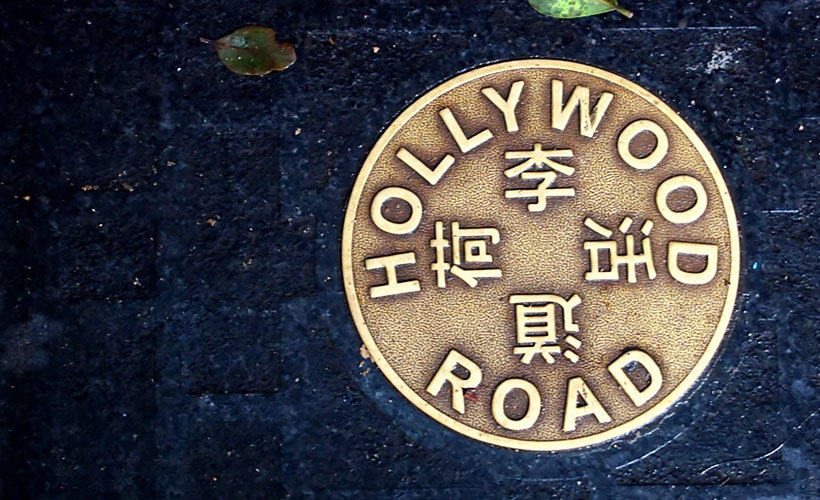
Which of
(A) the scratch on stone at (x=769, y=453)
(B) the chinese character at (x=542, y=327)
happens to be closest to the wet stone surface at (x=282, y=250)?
(A) the scratch on stone at (x=769, y=453)

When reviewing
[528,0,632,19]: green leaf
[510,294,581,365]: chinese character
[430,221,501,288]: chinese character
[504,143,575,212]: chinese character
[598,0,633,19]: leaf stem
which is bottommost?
[510,294,581,365]: chinese character

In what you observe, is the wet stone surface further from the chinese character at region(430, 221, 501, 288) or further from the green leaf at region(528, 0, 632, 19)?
the chinese character at region(430, 221, 501, 288)

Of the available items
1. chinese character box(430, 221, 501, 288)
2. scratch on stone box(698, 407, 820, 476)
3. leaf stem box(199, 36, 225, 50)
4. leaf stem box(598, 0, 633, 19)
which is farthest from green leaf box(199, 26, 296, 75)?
scratch on stone box(698, 407, 820, 476)

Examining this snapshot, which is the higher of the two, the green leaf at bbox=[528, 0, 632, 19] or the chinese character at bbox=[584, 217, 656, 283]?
the green leaf at bbox=[528, 0, 632, 19]

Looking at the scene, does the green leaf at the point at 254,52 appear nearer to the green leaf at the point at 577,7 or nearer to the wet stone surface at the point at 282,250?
the wet stone surface at the point at 282,250

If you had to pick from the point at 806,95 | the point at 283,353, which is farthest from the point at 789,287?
the point at 283,353

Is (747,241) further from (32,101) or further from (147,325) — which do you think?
(32,101)
